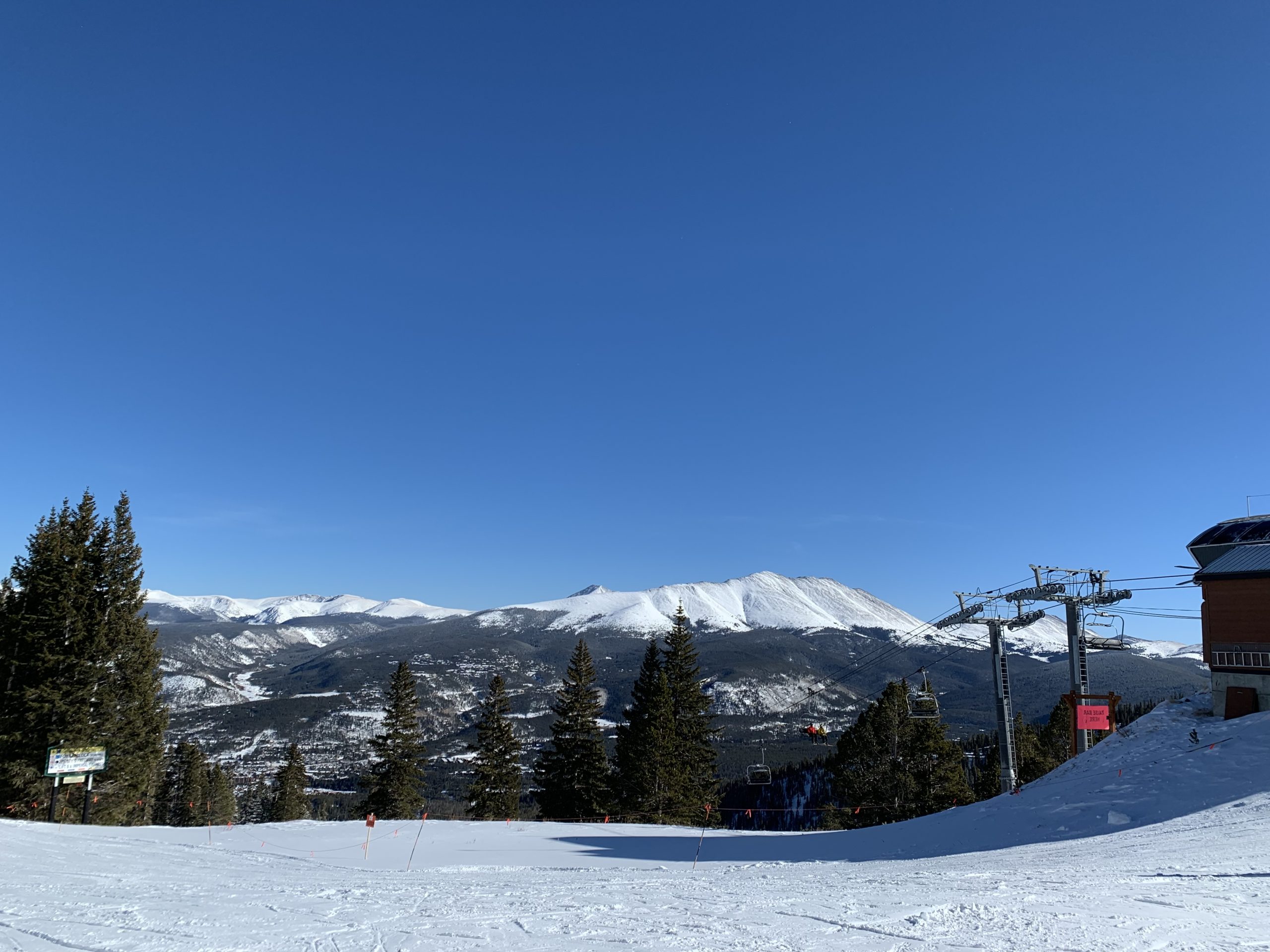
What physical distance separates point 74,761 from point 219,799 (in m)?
58.3

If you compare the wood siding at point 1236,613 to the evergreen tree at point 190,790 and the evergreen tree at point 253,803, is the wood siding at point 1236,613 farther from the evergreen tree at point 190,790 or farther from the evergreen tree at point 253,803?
the evergreen tree at point 253,803

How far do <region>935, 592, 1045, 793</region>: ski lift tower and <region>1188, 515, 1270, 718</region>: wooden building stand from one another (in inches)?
233

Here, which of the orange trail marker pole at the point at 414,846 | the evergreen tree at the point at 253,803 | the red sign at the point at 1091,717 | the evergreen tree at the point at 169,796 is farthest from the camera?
the evergreen tree at the point at 253,803

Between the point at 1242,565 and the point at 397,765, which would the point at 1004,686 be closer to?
the point at 1242,565

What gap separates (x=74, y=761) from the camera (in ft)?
88.0

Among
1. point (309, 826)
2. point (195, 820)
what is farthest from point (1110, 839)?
point (195, 820)

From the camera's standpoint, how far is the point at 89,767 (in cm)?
2706

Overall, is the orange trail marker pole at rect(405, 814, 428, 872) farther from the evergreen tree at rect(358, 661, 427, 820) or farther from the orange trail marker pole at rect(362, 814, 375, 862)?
the evergreen tree at rect(358, 661, 427, 820)

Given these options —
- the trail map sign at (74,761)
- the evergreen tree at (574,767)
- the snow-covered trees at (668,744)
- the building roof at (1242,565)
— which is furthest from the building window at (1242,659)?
the trail map sign at (74,761)

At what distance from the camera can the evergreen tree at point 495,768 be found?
4403cm

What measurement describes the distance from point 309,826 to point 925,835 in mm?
22058

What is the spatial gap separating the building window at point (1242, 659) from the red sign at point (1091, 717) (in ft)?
14.3

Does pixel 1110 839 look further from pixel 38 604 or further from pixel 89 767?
pixel 38 604

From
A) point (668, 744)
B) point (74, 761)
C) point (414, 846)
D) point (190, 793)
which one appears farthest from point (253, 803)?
point (414, 846)
